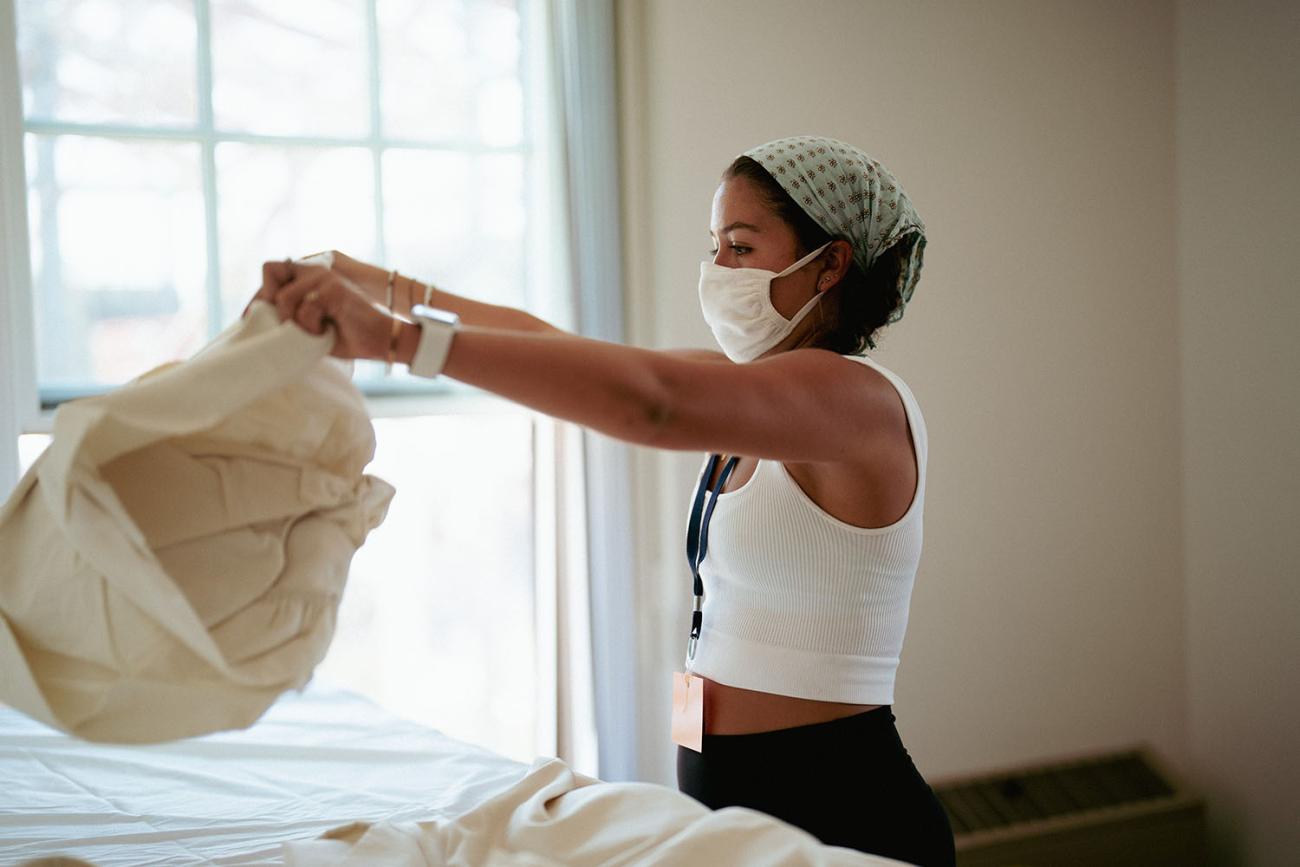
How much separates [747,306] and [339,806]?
872 mm

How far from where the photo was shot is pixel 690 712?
155cm

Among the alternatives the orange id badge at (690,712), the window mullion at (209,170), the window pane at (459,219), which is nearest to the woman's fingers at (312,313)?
the orange id badge at (690,712)

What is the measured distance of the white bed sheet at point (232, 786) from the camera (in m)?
1.40

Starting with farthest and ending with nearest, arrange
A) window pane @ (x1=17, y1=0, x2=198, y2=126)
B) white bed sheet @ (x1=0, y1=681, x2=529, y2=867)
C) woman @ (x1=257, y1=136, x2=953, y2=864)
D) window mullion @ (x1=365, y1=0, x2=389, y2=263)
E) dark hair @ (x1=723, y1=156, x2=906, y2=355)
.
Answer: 1. window mullion @ (x1=365, y1=0, x2=389, y2=263)
2. window pane @ (x1=17, y1=0, x2=198, y2=126)
3. dark hair @ (x1=723, y1=156, x2=906, y2=355)
4. white bed sheet @ (x1=0, y1=681, x2=529, y2=867)
5. woman @ (x1=257, y1=136, x2=953, y2=864)

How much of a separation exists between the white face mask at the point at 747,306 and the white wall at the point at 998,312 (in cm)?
135

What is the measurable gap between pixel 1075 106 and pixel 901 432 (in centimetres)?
243

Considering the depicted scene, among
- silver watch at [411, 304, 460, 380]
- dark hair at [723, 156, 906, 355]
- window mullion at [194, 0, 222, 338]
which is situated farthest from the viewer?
window mullion at [194, 0, 222, 338]

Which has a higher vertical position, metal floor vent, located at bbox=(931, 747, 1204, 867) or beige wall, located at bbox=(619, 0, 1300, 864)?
beige wall, located at bbox=(619, 0, 1300, 864)

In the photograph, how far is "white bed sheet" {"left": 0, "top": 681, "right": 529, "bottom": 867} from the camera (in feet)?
4.60

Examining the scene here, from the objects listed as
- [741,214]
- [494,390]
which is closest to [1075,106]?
[741,214]

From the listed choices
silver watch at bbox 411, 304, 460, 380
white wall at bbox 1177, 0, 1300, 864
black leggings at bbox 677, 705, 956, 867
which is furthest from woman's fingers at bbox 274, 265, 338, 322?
white wall at bbox 1177, 0, 1300, 864

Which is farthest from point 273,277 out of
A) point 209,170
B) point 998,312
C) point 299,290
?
point 998,312

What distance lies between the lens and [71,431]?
1.04 metres

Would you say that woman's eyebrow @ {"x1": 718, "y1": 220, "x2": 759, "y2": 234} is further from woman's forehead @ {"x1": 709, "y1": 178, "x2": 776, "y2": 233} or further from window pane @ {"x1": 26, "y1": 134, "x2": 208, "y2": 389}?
window pane @ {"x1": 26, "y1": 134, "x2": 208, "y2": 389}
